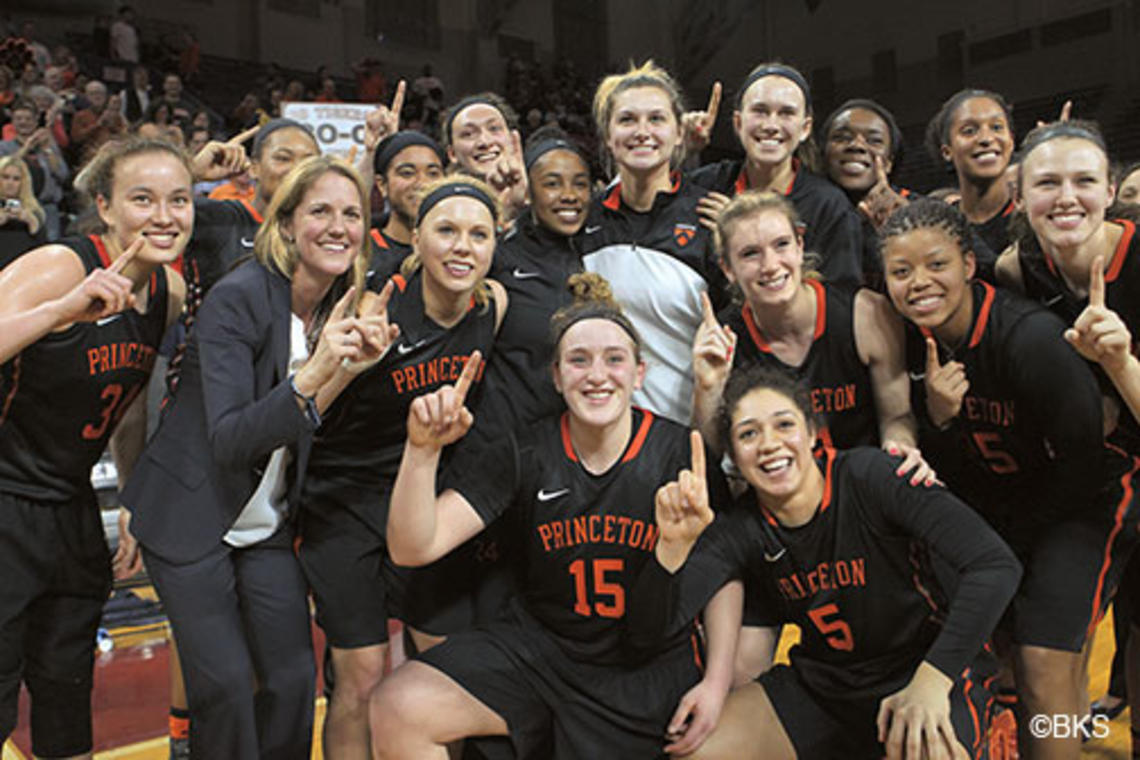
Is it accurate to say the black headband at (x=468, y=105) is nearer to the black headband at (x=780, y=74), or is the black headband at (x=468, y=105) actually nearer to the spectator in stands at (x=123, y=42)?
the black headband at (x=780, y=74)

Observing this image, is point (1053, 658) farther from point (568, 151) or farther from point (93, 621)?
point (93, 621)

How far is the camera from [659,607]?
9.13 ft

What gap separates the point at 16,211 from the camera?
6695mm

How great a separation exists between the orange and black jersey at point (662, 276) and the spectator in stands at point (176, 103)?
8436 mm

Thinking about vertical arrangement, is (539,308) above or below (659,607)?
above

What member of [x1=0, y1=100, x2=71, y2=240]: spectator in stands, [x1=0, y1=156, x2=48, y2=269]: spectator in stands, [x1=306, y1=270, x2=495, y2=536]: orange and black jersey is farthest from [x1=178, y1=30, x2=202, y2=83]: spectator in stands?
[x1=306, y1=270, x2=495, y2=536]: orange and black jersey

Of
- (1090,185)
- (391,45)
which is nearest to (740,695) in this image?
(1090,185)

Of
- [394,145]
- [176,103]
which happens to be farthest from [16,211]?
[176,103]

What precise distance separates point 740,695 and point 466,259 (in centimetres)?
162

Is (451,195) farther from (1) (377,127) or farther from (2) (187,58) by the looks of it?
Answer: (2) (187,58)

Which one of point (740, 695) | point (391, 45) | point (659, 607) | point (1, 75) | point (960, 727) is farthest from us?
point (391, 45)

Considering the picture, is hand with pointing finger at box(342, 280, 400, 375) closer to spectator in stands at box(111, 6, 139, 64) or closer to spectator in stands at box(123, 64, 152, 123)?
spectator in stands at box(123, 64, 152, 123)

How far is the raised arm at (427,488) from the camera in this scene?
2.64m

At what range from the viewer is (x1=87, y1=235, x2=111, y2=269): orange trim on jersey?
2.84m
